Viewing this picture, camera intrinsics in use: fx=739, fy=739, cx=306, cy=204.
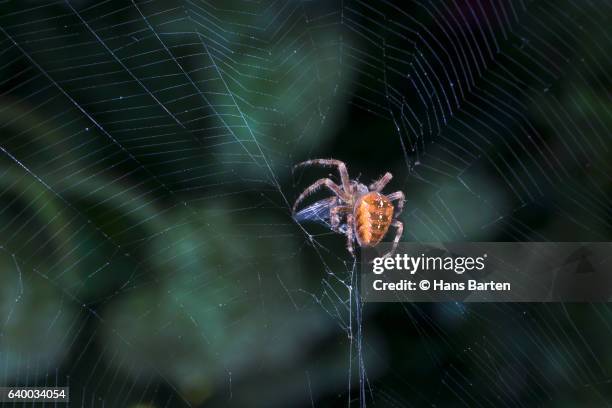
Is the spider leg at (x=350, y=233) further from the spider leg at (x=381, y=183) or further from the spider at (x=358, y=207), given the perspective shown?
the spider leg at (x=381, y=183)

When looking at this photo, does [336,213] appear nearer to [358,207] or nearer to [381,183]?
[358,207]

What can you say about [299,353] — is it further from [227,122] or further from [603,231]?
[603,231]

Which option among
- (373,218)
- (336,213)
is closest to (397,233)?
(373,218)

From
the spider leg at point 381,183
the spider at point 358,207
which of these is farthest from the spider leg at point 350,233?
the spider leg at point 381,183

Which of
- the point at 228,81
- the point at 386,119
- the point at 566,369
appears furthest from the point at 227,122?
the point at 566,369

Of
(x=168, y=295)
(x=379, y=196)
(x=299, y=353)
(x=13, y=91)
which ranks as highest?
(x=13, y=91)

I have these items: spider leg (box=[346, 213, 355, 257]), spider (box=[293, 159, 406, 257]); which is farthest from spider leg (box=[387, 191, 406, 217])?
spider leg (box=[346, 213, 355, 257])

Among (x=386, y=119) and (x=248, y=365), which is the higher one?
(x=386, y=119)
